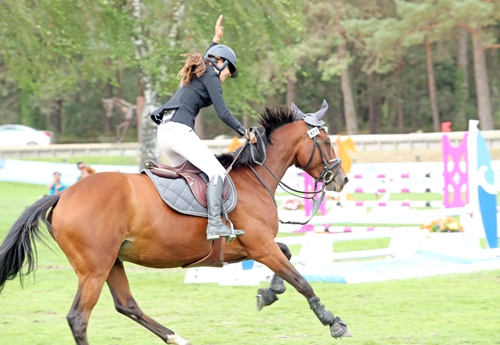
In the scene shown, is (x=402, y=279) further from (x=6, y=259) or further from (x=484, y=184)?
(x=6, y=259)

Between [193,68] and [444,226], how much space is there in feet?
21.5

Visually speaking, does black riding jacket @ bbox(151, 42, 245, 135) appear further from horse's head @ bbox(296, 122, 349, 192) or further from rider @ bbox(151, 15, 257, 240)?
horse's head @ bbox(296, 122, 349, 192)

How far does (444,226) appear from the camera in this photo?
11523 millimetres

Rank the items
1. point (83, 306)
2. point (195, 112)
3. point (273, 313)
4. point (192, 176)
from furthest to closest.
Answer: point (273, 313), point (195, 112), point (192, 176), point (83, 306)

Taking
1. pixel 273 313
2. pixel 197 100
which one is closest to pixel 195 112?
pixel 197 100

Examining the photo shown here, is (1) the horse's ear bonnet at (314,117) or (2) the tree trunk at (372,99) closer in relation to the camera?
(1) the horse's ear bonnet at (314,117)

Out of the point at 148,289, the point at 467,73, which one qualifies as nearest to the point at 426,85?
the point at 467,73

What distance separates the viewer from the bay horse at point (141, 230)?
5.70 metres

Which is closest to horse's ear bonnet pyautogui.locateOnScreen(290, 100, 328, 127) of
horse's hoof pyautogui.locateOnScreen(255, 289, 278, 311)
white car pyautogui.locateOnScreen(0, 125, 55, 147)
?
horse's hoof pyautogui.locateOnScreen(255, 289, 278, 311)

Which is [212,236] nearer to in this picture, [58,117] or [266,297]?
[266,297]

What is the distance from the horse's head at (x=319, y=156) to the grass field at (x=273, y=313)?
4.58 ft

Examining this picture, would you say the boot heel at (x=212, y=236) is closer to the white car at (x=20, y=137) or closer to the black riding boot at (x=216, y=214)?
the black riding boot at (x=216, y=214)

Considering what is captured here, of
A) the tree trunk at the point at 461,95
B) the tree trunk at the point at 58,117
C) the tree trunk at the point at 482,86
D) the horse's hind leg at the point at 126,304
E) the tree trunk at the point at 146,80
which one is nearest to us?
the horse's hind leg at the point at 126,304

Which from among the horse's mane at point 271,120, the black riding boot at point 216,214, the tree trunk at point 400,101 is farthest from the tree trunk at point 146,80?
the tree trunk at point 400,101
